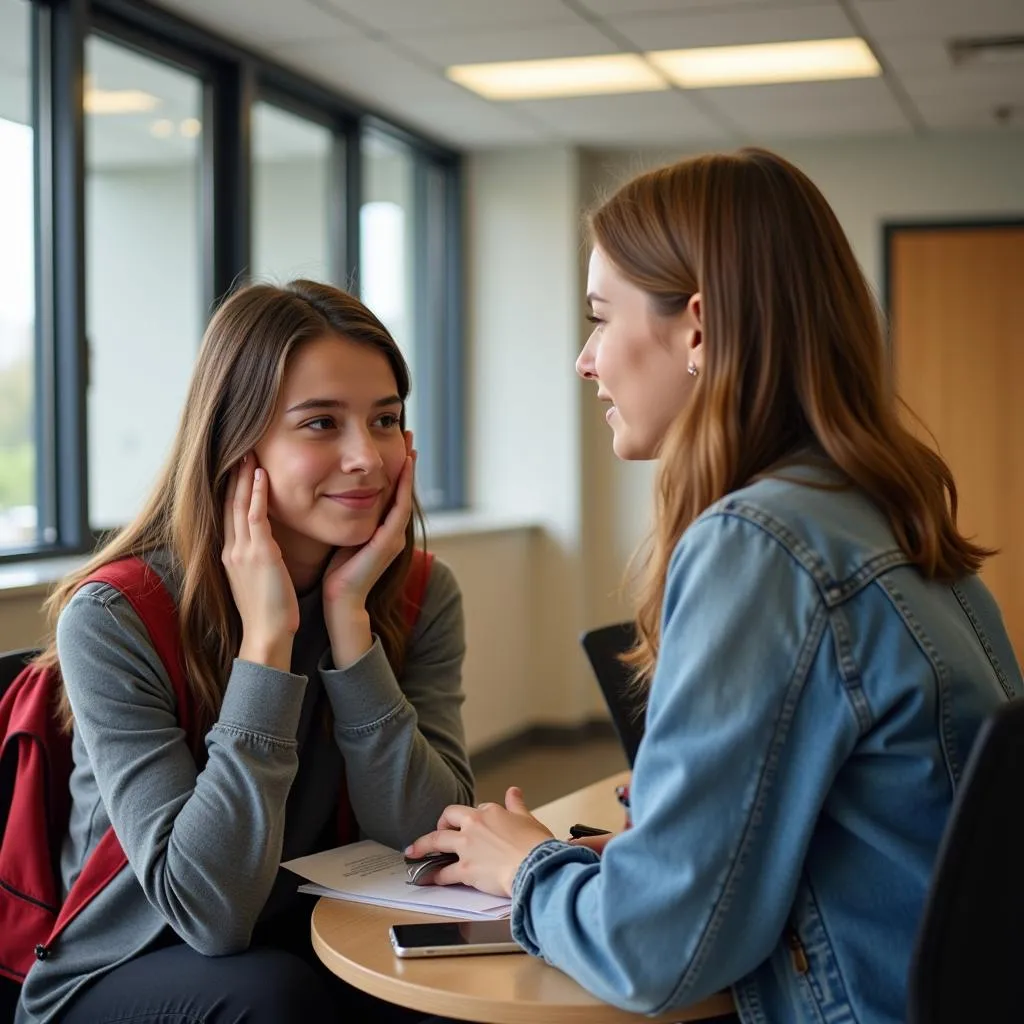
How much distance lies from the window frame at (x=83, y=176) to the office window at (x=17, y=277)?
0.14 feet

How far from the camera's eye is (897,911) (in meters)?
1.16

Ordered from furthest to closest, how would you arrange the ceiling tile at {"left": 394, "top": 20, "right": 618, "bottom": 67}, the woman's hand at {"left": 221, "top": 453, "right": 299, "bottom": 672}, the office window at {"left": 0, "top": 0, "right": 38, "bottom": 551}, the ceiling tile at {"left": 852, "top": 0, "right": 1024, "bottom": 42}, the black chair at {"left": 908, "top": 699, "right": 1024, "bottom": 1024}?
the ceiling tile at {"left": 394, "top": 20, "right": 618, "bottom": 67} < the ceiling tile at {"left": 852, "top": 0, "right": 1024, "bottom": 42} < the office window at {"left": 0, "top": 0, "right": 38, "bottom": 551} < the woman's hand at {"left": 221, "top": 453, "right": 299, "bottom": 672} < the black chair at {"left": 908, "top": 699, "right": 1024, "bottom": 1024}

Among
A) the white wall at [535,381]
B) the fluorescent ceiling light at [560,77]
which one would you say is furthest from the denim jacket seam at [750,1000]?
the white wall at [535,381]

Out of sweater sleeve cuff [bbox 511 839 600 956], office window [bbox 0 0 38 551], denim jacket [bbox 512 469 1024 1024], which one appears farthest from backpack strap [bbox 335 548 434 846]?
office window [bbox 0 0 38 551]

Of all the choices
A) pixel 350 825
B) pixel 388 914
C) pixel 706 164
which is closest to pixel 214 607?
pixel 350 825

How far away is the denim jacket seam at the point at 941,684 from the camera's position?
1160 mm

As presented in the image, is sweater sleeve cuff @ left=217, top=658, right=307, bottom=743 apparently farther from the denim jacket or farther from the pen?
the denim jacket

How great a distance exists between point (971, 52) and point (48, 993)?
4130 mm

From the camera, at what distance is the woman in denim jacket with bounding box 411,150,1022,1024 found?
3.71 ft

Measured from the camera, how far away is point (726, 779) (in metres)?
1.12

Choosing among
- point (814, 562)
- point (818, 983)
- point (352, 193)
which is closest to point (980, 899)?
point (818, 983)

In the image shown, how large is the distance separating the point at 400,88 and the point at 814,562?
4233 millimetres

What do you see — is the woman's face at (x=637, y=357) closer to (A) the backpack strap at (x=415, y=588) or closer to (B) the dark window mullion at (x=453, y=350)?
(A) the backpack strap at (x=415, y=588)

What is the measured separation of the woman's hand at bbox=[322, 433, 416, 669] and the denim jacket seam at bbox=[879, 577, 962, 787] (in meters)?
0.80
